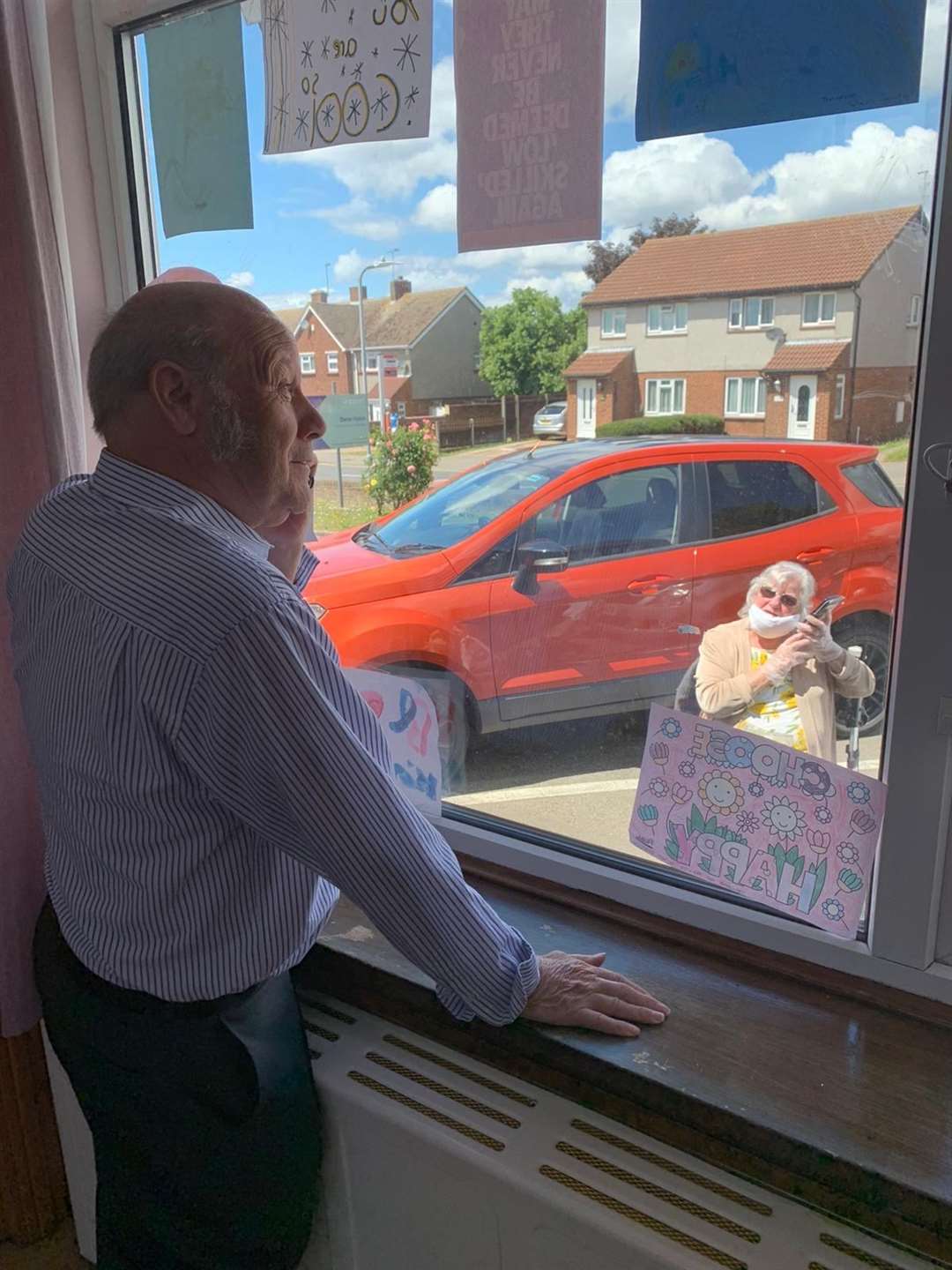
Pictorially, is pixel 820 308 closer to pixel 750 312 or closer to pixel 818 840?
pixel 750 312

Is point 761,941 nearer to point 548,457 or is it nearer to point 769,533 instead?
point 769,533

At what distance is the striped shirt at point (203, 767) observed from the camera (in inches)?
32.8

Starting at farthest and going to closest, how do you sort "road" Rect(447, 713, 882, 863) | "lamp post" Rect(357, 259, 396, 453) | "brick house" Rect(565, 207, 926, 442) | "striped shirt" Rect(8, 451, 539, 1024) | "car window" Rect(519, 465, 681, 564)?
1. "lamp post" Rect(357, 259, 396, 453)
2. "road" Rect(447, 713, 882, 863)
3. "car window" Rect(519, 465, 681, 564)
4. "brick house" Rect(565, 207, 926, 442)
5. "striped shirt" Rect(8, 451, 539, 1024)

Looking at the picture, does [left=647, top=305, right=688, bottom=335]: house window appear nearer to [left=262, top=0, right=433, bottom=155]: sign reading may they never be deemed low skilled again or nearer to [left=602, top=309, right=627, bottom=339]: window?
[left=602, top=309, right=627, bottom=339]: window

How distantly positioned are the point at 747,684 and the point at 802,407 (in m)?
0.32

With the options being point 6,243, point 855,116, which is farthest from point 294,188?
point 855,116

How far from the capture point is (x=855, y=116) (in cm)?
92

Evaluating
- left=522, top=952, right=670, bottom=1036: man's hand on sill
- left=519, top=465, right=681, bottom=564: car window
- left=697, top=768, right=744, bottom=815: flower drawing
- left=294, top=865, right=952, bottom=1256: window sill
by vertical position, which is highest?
left=519, top=465, right=681, bottom=564: car window

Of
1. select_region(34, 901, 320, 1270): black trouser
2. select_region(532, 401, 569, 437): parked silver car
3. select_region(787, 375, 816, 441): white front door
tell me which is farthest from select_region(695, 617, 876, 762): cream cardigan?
select_region(34, 901, 320, 1270): black trouser

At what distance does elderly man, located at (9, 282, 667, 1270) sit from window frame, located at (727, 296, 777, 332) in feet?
1.54

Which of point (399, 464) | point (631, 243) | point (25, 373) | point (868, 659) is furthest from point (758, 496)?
point (25, 373)

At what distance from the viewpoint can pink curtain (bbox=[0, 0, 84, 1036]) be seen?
1.26 meters

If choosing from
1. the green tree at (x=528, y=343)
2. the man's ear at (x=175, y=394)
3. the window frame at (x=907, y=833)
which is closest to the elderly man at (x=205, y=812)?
the man's ear at (x=175, y=394)

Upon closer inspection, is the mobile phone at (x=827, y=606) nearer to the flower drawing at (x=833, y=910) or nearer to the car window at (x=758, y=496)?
the car window at (x=758, y=496)
